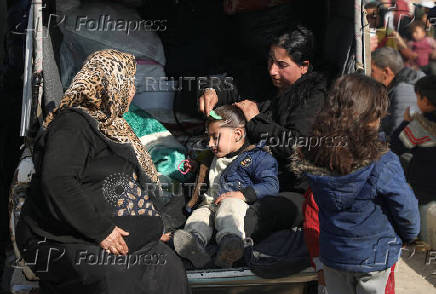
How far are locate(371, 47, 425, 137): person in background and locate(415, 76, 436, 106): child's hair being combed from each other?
0.14m

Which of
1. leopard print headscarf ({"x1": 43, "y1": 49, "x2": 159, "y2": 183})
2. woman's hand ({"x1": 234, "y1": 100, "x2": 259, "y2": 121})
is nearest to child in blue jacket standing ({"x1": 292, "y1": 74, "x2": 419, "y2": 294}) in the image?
leopard print headscarf ({"x1": 43, "y1": 49, "x2": 159, "y2": 183})

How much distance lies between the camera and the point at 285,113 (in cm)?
384

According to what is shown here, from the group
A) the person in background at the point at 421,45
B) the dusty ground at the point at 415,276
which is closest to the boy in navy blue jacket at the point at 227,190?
the dusty ground at the point at 415,276

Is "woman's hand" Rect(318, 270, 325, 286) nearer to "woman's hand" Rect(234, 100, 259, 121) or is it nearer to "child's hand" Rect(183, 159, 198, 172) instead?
"woman's hand" Rect(234, 100, 259, 121)

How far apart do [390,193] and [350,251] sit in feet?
1.12

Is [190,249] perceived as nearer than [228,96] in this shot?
Yes

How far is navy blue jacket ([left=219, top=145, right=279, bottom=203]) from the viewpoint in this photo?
3.57 m

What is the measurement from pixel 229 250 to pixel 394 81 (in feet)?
10.3

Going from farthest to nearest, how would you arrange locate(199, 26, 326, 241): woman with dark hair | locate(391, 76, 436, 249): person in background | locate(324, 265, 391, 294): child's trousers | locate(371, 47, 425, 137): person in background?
locate(371, 47, 425, 137): person in background → locate(391, 76, 436, 249): person in background → locate(199, 26, 326, 241): woman with dark hair → locate(324, 265, 391, 294): child's trousers

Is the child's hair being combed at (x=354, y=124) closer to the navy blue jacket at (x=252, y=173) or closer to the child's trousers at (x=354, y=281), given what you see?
the child's trousers at (x=354, y=281)

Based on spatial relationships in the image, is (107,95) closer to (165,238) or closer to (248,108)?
(165,238)

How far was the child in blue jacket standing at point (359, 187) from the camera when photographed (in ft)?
8.11

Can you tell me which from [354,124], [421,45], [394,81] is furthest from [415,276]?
[421,45]

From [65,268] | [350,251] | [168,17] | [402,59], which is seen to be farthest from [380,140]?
[402,59]
